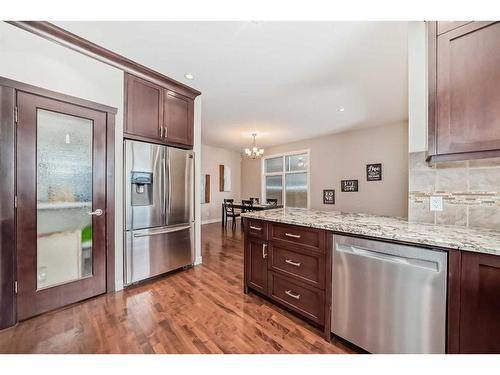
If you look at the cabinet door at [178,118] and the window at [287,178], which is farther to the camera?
the window at [287,178]

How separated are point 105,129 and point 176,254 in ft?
5.52

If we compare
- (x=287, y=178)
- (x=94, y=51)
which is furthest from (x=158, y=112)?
(x=287, y=178)

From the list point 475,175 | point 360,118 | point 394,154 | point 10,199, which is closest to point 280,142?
point 360,118

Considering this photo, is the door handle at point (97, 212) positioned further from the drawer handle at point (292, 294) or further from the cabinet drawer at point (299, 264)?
the drawer handle at point (292, 294)

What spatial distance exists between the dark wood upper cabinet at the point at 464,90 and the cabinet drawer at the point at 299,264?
1.08 meters

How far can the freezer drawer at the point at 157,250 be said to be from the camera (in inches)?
89.2

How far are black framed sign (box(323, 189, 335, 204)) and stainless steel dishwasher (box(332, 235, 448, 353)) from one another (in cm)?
455

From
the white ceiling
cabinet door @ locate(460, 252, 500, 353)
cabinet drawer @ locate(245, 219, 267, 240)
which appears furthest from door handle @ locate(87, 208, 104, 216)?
cabinet door @ locate(460, 252, 500, 353)

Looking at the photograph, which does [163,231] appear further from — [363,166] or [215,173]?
[363,166]

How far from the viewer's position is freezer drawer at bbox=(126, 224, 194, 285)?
2.27 meters

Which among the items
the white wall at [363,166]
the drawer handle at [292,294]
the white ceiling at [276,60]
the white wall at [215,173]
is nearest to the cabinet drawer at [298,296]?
the drawer handle at [292,294]

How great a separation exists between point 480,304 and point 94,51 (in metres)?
3.42

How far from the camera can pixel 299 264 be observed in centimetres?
165
